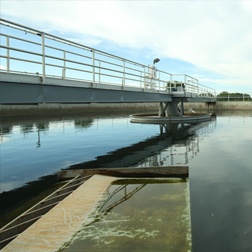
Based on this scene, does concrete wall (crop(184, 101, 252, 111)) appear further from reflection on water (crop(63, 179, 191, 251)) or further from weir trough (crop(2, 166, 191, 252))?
reflection on water (crop(63, 179, 191, 251))

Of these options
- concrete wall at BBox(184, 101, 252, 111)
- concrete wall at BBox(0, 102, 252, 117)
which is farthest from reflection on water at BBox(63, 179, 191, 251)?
concrete wall at BBox(184, 101, 252, 111)

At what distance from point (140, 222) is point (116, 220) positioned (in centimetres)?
60

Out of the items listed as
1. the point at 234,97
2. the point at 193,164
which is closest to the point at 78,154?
the point at 193,164

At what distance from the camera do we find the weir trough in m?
5.51

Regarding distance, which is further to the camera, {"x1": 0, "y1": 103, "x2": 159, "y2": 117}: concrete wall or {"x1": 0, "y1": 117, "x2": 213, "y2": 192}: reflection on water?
{"x1": 0, "y1": 103, "x2": 159, "y2": 117}: concrete wall

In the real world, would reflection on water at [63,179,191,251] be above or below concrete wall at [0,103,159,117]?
below

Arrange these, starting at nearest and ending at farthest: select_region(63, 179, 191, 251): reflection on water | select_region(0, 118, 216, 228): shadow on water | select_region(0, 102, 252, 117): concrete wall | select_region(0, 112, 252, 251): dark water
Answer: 1. select_region(63, 179, 191, 251): reflection on water
2. select_region(0, 112, 252, 251): dark water
3. select_region(0, 118, 216, 228): shadow on water
4. select_region(0, 102, 252, 117): concrete wall

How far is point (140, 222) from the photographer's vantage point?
653 cm

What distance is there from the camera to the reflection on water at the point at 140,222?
18.0ft

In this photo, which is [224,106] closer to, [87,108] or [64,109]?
[87,108]

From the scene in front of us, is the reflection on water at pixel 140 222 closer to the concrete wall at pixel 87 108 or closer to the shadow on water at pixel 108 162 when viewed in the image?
the shadow on water at pixel 108 162

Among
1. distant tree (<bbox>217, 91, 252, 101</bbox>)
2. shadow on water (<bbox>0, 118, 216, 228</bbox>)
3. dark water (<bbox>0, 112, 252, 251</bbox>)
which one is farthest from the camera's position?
distant tree (<bbox>217, 91, 252, 101</bbox>)

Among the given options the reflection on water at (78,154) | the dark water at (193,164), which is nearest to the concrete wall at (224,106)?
the dark water at (193,164)

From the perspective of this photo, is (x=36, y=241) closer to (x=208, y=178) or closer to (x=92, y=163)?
(x=208, y=178)
